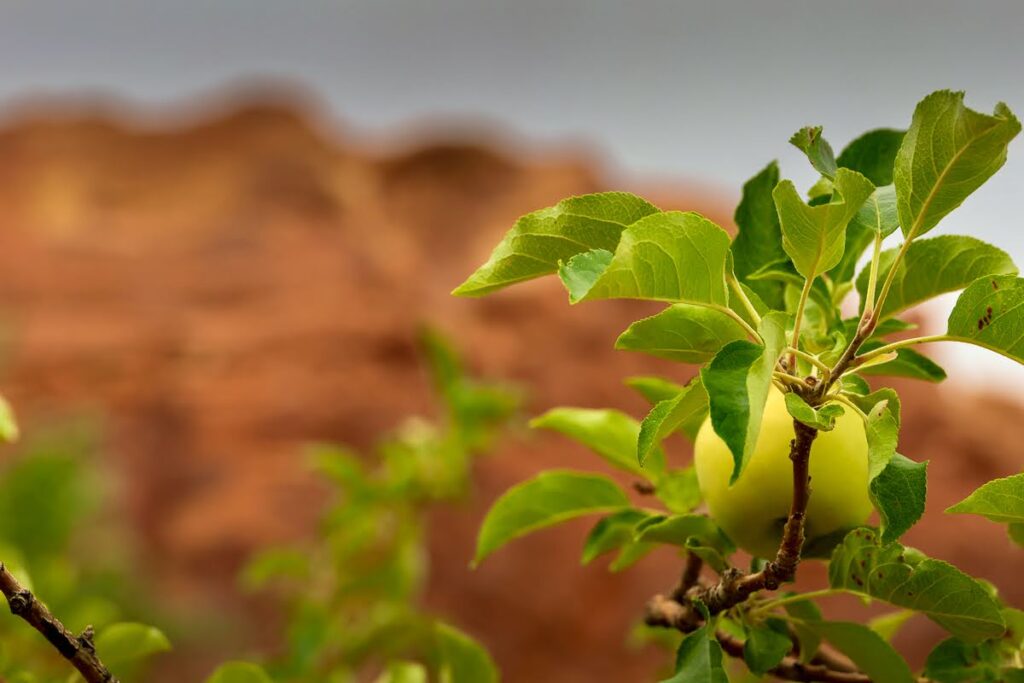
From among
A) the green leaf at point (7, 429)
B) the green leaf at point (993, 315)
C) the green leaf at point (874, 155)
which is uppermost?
the green leaf at point (874, 155)

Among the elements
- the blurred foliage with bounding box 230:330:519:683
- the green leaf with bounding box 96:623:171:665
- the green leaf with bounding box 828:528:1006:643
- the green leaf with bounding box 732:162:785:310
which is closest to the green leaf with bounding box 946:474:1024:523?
the green leaf with bounding box 828:528:1006:643

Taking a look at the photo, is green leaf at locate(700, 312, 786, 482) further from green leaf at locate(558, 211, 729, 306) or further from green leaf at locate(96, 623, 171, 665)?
green leaf at locate(96, 623, 171, 665)

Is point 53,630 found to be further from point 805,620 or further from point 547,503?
point 805,620

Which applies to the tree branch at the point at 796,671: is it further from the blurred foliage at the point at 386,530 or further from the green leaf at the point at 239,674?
the blurred foliage at the point at 386,530

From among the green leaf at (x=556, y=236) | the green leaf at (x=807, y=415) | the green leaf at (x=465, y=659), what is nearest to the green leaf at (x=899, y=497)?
the green leaf at (x=807, y=415)

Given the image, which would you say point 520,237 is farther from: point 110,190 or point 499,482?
point 110,190
